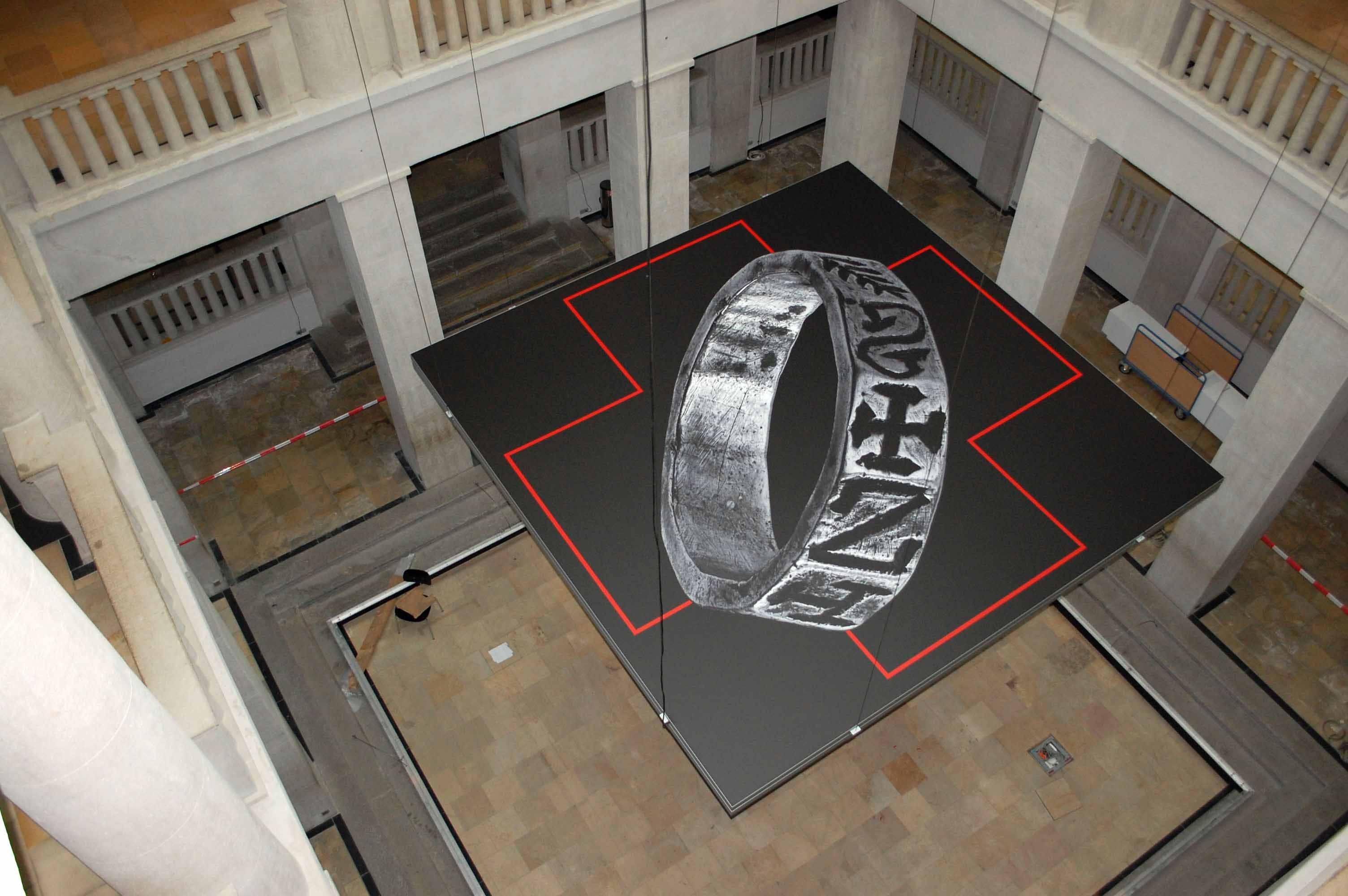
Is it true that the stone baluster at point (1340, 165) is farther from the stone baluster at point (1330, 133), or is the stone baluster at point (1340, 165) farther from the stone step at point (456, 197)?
the stone step at point (456, 197)

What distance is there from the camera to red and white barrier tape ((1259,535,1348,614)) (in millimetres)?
12586

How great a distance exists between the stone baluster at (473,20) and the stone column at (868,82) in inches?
197

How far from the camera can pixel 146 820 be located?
4.66 metres

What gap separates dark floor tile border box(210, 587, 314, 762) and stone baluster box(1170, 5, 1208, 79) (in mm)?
10684

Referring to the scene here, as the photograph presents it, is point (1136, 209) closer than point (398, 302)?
No

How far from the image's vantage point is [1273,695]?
12023 millimetres

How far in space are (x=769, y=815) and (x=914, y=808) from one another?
1470 millimetres

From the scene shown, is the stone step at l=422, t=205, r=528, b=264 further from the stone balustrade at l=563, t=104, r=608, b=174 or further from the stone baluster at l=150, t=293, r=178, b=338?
the stone baluster at l=150, t=293, r=178, b=338

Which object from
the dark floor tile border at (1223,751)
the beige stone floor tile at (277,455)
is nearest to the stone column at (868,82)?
the dark floor tile border at (1223,751)

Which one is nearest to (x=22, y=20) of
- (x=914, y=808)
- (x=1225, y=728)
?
(x=914, y=808)

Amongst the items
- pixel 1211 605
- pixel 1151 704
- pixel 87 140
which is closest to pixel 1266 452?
pixel 1211 605

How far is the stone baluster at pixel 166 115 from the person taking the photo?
9461 millimetres

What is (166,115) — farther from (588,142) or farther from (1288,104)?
(1288,104)

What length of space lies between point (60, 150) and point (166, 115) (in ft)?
2.92
